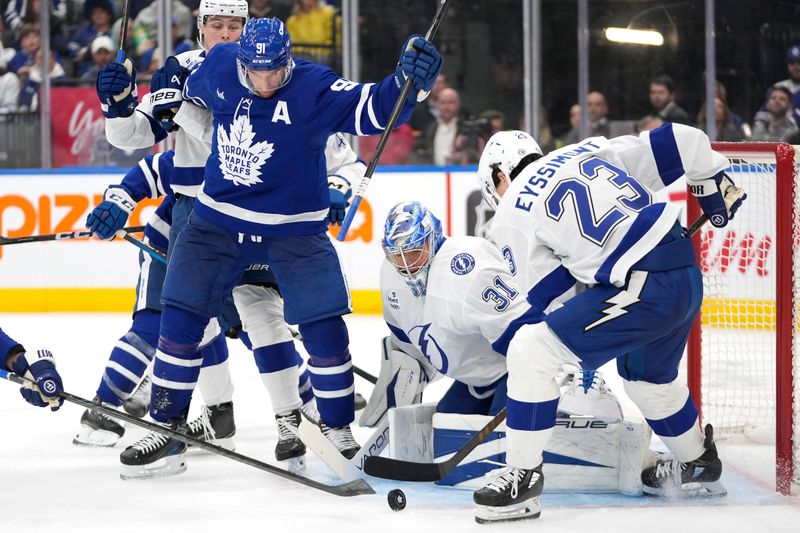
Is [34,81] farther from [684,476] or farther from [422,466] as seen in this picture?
[684,476]

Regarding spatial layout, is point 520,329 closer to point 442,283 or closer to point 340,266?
point 442,283

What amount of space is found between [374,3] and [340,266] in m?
4.14

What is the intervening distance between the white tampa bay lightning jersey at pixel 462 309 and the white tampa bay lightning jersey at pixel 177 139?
0.63 m

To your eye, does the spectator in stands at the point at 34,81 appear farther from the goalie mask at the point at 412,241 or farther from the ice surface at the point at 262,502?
the goalie mask at the point at 412,241

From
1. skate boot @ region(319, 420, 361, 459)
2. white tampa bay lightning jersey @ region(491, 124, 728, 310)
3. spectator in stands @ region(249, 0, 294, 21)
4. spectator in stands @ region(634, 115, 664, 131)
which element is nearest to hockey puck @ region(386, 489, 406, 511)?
skate boot @ region(319, 420, 361, 459)

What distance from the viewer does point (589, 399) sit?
3.38m

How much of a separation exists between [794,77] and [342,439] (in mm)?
4267

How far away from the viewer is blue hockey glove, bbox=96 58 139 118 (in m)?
3.32

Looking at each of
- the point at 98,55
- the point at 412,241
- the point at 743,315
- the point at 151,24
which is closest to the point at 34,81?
the point at 98,55

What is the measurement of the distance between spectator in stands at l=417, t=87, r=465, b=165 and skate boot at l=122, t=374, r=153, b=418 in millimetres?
3266

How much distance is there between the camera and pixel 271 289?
3551 mm

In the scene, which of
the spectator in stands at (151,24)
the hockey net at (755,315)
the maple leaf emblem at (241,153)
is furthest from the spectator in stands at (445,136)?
the maple leaf emblem at (241,153)

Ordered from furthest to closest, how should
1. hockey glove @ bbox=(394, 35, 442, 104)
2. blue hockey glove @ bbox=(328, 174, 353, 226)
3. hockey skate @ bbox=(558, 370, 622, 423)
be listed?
1. blue hockey glove @ bbox=(328, 174, 353, 226)
2. hockey skate @ bbox=(558, 370, 622, 423)
3. hockey glove @ bbox=(394, 35, 442, 104)

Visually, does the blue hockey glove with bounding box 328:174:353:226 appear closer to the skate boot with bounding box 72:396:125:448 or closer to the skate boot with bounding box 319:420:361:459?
the skate boot with bounding box 319:420:361:459
